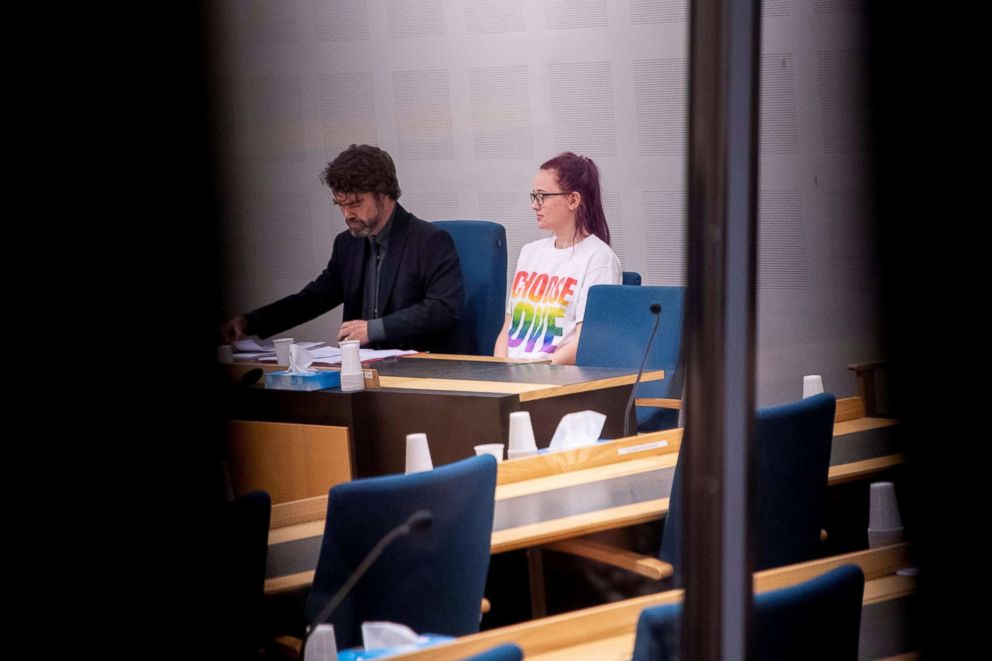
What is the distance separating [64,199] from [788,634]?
0.73m

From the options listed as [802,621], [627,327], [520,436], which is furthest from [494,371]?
[802,621]

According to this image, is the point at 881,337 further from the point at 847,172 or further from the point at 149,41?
the point at 149,41

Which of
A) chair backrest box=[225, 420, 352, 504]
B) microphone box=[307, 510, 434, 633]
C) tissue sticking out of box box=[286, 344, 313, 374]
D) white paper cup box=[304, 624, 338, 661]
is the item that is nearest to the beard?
tissue sticking out of box box=[286, 344, 313, 374]

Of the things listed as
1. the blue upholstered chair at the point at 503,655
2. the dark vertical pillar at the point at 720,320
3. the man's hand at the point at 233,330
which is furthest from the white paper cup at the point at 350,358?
the blue upholstered chair at the point at 503,655

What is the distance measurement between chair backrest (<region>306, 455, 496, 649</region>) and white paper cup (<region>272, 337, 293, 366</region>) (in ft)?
0.61

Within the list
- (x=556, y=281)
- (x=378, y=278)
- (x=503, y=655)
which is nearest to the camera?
(x=503, y=655)

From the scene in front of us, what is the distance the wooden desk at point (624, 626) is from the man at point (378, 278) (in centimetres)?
41

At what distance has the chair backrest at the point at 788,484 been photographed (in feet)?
5.16

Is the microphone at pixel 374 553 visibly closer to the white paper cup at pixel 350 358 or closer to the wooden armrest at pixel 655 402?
the white paper cup at pixel 350 358

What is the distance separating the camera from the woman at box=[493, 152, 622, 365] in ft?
8.14

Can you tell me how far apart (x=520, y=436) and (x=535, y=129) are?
0.66m

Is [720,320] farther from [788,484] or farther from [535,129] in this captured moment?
[535,129]

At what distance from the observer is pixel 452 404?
6.97ft

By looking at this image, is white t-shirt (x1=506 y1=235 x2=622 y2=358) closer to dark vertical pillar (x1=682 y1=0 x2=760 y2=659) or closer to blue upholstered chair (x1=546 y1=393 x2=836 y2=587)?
blue upholstered chair (x1=546 y1=393 x2=836 y2=587)
